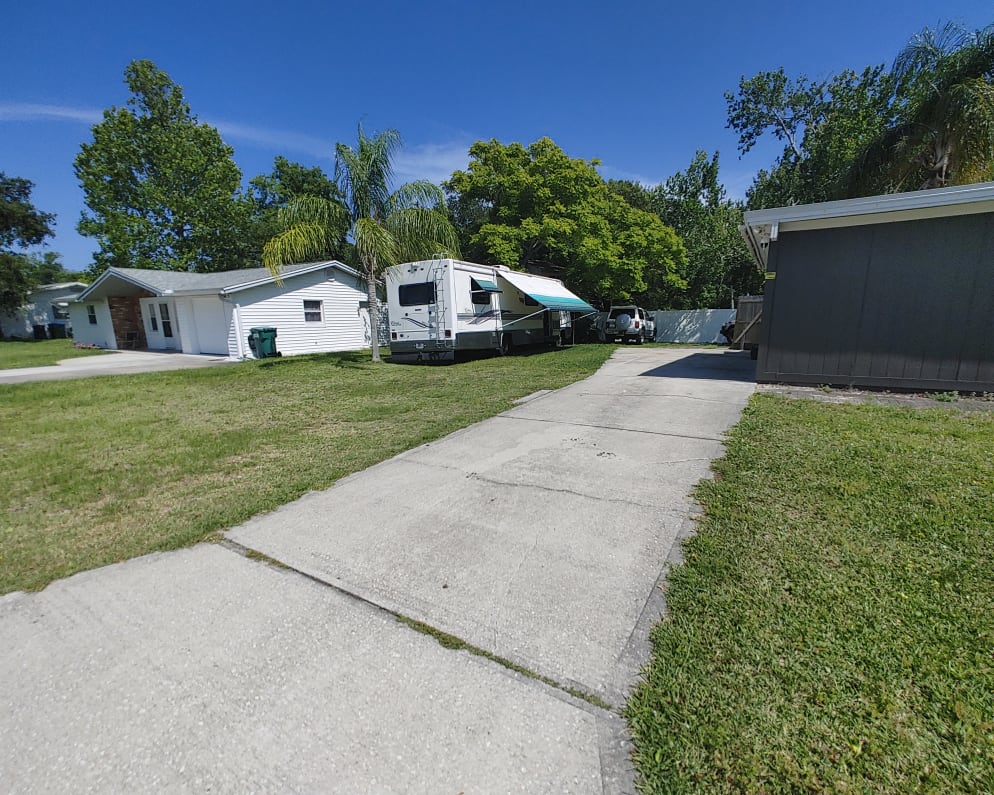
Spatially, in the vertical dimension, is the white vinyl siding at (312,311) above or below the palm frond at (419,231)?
below

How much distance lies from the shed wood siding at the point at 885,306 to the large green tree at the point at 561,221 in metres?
11.3

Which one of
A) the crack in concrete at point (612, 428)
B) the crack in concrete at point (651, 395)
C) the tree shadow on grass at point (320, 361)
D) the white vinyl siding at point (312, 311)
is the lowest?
the crack in concrete at point (612, 428)

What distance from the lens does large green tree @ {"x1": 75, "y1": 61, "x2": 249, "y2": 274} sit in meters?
29.7

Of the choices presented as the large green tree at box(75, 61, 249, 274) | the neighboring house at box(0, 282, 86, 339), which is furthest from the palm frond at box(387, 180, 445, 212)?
the neighboring house at box(0, 282, 86, 339)

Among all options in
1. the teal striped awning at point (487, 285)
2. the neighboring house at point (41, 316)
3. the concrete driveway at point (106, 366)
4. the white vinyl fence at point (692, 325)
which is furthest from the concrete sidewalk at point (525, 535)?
the neighboring house at point (41, 316)

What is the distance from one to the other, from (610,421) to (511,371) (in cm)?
561

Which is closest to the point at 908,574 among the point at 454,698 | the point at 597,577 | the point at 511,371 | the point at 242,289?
the point at 597,577

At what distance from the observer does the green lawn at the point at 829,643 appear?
153 centimetres

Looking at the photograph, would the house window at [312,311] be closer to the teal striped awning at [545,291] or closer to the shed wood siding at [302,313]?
the shed wood siding at [302,313]

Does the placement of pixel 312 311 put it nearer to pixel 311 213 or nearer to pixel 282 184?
pixel 311 213

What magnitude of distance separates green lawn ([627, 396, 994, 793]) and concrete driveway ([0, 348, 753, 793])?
0.65ft

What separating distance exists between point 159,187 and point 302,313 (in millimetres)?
23166

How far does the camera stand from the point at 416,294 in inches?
496

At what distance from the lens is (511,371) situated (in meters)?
11.6
